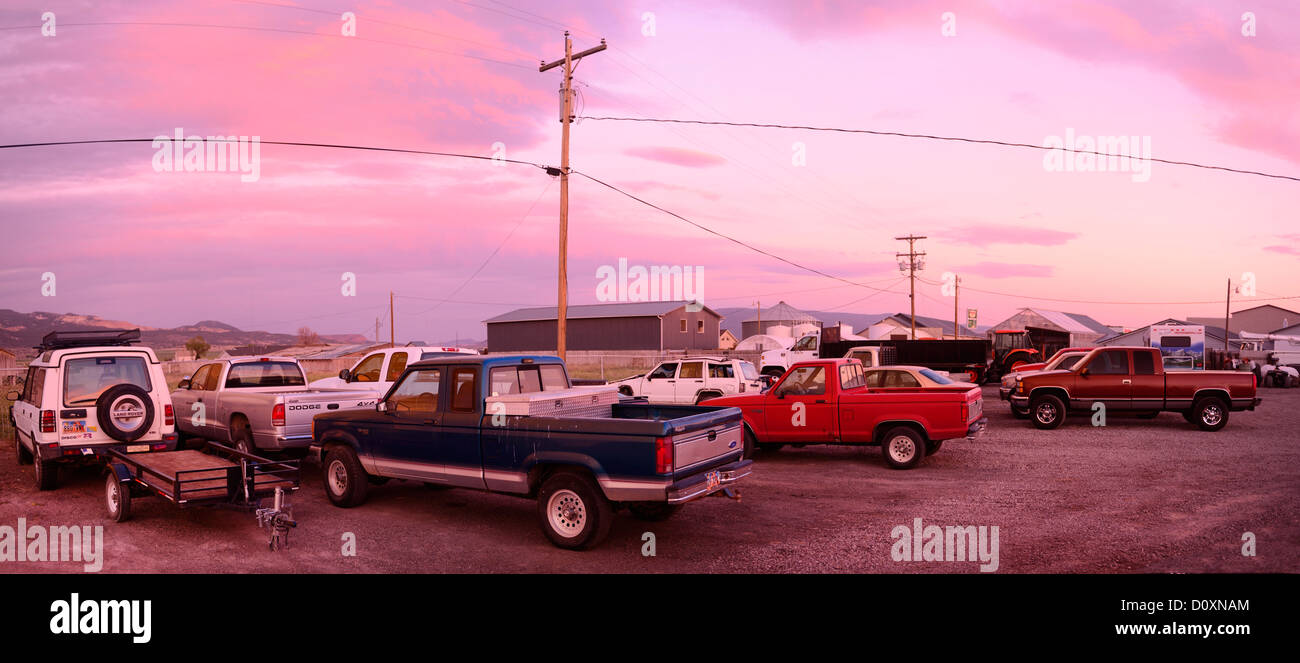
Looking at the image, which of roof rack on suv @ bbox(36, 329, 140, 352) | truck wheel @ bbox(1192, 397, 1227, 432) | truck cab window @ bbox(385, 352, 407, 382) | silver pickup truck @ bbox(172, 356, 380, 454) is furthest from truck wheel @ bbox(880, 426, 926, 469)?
roof rack on suv @ bbox(36, 329, 140, 352)

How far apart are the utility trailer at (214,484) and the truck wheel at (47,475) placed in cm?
237

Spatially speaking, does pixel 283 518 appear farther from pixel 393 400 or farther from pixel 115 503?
pixel 115 503

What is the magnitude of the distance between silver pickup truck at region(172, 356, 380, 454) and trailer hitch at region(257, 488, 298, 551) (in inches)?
131

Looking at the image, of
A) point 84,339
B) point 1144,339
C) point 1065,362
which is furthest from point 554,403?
point 1144,339

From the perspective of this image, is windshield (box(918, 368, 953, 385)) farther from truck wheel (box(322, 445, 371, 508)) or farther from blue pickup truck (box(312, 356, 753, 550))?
truck wheel (box(322, 445, 371, 508))

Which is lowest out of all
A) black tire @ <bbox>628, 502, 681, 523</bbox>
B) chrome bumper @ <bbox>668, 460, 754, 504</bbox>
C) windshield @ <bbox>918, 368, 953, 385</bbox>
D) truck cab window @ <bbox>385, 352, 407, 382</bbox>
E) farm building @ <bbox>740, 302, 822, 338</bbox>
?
black tire @ <bbox>628, 502, 681, 523</bbox>

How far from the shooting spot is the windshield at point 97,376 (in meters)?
9.66

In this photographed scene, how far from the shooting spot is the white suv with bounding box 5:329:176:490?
9.49 meters

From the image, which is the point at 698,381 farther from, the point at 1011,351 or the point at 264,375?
the point at 1011,351

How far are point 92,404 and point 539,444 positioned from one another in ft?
22.6

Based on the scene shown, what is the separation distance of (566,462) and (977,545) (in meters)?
4.46

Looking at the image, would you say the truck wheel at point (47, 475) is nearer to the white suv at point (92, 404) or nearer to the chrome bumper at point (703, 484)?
the white suv at point (92, 404)

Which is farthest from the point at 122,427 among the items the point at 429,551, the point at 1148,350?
the point at 1148,350

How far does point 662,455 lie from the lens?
6.73 meters
